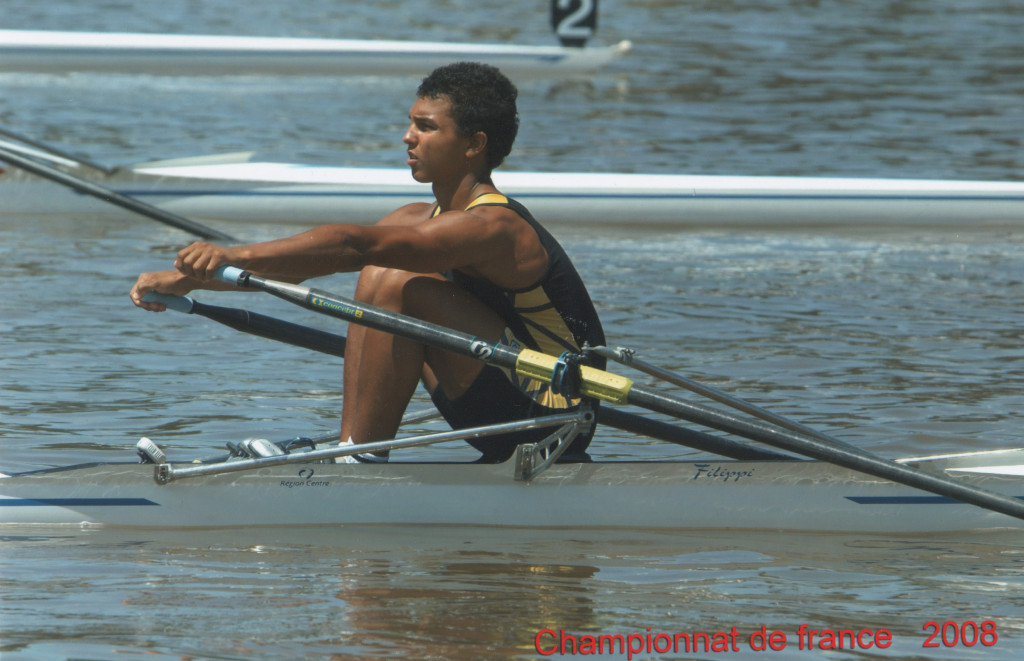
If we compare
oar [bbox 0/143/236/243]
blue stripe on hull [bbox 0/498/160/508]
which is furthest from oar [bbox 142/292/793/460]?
oar [bbox 0/143/236/243]

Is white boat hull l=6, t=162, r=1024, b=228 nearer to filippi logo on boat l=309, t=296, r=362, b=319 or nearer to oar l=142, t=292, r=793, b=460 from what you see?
oar l=142, t=292, r=793, b=460

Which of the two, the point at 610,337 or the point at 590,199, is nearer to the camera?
the point at 610,337

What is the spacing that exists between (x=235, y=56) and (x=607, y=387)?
1231 cm

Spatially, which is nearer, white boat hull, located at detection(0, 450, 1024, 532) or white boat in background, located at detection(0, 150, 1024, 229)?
white boat hull, located at detection(0, 450, 1024, 532)

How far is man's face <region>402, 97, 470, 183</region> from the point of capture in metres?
3.72

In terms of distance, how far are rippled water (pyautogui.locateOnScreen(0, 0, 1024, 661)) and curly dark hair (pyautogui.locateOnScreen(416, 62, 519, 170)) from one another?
41.4 inches

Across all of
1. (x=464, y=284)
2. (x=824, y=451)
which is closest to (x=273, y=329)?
(x=464, y=284)

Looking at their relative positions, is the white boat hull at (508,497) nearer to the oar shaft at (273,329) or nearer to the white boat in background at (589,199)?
the oar shaft at (273,329)

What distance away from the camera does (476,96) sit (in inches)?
146

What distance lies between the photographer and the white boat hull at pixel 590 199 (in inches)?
344

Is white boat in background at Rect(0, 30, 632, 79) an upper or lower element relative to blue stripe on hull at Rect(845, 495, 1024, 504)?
upper

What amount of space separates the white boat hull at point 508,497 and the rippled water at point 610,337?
0.18 ft

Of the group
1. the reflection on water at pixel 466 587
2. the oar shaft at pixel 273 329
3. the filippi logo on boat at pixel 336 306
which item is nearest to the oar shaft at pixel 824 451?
the reflection on water at pixel 466 587

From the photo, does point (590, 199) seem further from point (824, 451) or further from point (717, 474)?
point (824, 451)
